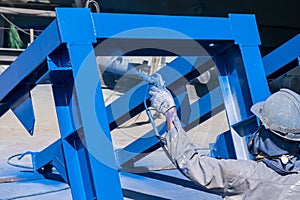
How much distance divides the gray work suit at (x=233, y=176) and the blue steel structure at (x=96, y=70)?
1.01 feet

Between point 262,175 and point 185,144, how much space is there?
243 millimetres

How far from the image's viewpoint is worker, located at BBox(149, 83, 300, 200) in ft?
4.55

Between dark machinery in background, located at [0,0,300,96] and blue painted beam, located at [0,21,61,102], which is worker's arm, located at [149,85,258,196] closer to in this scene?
blue painted beam, located at [0,21,61,102]

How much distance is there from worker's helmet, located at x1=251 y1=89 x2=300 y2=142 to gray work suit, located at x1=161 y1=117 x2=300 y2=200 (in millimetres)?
121

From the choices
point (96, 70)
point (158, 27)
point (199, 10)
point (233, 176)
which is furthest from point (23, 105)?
point (199, 10)

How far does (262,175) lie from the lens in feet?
4.60

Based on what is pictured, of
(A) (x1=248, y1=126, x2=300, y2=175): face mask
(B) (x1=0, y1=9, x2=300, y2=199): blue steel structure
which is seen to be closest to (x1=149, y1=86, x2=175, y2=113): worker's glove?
(B) (x1=0, y1=9, x2=300, y2=199): blue steel structure

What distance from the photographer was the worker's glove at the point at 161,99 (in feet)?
5.08

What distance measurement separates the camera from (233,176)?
1.42 m

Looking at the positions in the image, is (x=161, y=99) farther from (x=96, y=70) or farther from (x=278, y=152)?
(x=278, y=152)

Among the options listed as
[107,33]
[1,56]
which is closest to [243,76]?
[107,33]

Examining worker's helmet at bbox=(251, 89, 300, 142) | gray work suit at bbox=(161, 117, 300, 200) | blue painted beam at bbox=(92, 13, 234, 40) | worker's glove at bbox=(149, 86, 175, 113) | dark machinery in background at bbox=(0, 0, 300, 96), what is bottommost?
gray work suit at bbox=(161, 117, 300, 200)

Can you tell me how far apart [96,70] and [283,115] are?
2.14ft

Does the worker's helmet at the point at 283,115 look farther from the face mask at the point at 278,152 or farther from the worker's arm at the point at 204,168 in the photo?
the worker's arm at the point at 204,168
